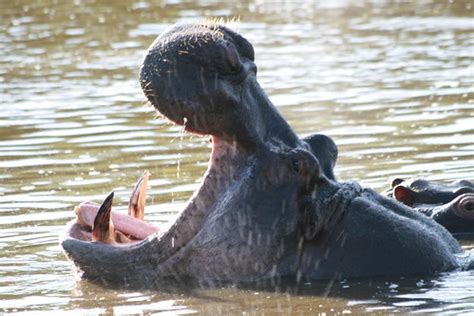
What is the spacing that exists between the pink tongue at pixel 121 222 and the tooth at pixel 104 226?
0.23 ft

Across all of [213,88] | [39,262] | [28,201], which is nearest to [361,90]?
[28,201]

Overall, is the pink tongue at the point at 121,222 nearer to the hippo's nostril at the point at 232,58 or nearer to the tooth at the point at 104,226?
the tooth at the point at 104,226

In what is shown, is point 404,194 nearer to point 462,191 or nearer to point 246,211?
point 462,191

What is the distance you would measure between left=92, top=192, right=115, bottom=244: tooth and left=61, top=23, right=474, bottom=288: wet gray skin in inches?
2.4

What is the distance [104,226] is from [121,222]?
0.74 ft

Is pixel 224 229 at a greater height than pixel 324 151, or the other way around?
pixel 324 151

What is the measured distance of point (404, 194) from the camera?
906 cm

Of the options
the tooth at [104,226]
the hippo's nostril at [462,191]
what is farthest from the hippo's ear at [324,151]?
the hippo's nostril at [462,191]

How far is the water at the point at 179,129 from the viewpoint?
7.47 meters

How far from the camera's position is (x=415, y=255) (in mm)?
7508

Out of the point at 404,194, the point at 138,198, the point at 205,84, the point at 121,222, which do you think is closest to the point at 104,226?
the point at 121,222

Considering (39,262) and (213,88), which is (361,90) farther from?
(213,88)

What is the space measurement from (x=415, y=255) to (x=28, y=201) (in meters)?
3.79

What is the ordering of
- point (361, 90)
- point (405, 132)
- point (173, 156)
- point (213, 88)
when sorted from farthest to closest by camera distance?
point (361, 90), point (405, 132), point (173, 156), point (213, 88)
